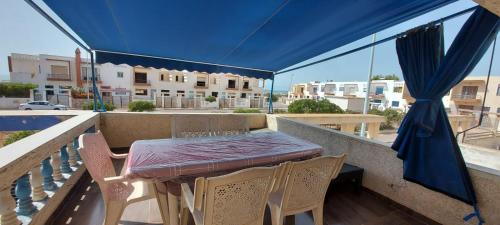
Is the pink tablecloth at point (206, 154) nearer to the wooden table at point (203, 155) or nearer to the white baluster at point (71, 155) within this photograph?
the wooden table at point (203, 155)

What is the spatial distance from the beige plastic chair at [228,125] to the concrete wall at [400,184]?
1.26m

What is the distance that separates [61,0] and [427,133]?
3329mm

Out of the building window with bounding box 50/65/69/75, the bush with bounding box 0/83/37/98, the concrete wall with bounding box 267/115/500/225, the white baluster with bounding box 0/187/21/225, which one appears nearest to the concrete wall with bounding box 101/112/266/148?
the concrete wall with bounding box 267/115/500/225

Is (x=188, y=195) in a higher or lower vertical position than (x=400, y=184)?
higher

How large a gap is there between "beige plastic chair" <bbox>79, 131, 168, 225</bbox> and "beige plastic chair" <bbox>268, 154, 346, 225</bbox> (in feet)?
2.93

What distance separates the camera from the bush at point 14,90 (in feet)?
39.1

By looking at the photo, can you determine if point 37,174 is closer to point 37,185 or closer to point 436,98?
point 37,185

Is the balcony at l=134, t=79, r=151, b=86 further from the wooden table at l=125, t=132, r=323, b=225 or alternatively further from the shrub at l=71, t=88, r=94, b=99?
the wooden table at l=125, t=132, r=323, b=225

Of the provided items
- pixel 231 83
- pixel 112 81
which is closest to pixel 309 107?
pixel 231 83

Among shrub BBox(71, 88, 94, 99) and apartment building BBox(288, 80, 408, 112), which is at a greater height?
apartment building BBox(288, 80, 408, 112)

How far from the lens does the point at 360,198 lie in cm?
227

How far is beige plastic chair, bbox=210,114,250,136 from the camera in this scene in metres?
2.94

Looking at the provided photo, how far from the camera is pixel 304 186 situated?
4.56ft

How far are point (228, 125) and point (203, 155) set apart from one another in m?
1.29
